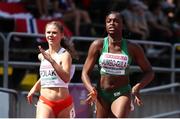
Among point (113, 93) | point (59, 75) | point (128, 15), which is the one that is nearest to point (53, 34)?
point (59, 75)

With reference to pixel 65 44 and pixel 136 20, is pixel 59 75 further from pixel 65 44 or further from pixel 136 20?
pixel 136 20

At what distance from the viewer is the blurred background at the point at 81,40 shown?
1240 cm

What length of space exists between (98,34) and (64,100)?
7.51m

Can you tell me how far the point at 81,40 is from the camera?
535 inches

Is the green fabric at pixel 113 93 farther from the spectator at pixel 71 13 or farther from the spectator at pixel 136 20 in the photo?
the spectator at pixel 136 20

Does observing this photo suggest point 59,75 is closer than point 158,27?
Yes

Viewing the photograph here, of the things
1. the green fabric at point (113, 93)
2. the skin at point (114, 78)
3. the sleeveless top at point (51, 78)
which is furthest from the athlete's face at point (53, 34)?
the green fabric at point (113, 93)

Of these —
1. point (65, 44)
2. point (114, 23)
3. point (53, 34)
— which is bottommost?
point (65, 44)

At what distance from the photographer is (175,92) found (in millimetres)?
14195

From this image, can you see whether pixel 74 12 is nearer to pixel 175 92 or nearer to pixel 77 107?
pixel 175 92

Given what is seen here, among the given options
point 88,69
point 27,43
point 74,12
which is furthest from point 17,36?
point 88,69

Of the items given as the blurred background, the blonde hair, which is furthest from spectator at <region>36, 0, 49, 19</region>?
the blonde hair

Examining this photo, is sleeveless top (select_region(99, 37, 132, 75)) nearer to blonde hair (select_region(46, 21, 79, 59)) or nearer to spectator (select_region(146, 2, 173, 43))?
blonde hair (select_region(46, 21, 79, 59))

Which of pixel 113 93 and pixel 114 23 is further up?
pixel 114 23
